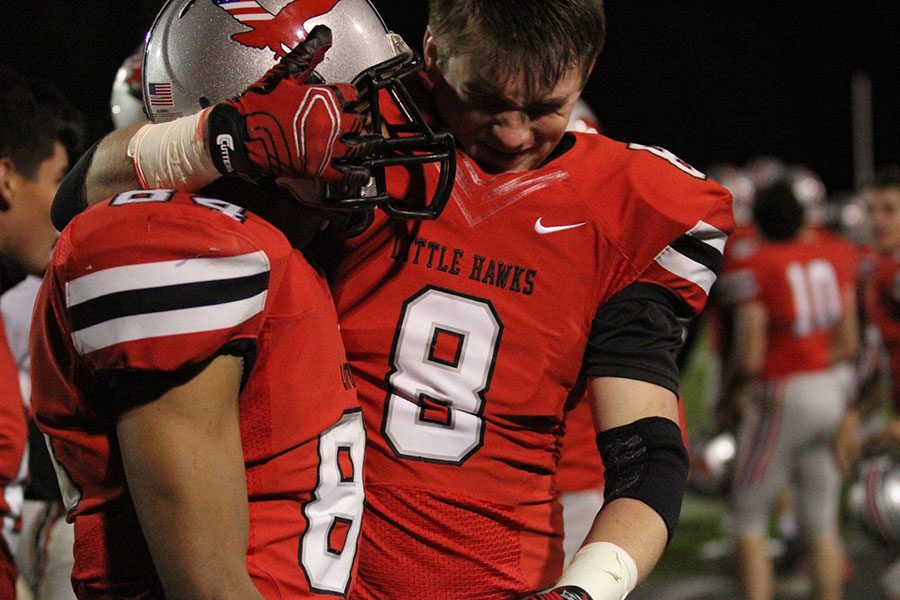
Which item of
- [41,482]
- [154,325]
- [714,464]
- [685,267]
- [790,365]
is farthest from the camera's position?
[714,464]

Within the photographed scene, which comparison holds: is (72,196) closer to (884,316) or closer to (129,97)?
(129,97)

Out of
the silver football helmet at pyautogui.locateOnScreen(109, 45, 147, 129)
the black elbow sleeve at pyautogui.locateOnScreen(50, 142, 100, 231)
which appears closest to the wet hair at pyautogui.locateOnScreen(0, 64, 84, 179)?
the silver football helmet at pyautogui.locateOnScreen(109, 45, 147, 129)

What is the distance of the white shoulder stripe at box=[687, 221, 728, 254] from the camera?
1.63 m

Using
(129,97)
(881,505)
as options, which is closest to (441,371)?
(129,97)

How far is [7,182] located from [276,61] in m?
1.51

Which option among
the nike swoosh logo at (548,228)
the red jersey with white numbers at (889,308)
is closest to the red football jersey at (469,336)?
the nike swoosh logo at (548,228)

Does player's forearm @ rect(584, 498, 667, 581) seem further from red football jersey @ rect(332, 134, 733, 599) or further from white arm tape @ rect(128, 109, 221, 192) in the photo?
white arm tape @ rect(128, 109, 221, 192)

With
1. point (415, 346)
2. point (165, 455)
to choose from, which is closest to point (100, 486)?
point (165, 455)

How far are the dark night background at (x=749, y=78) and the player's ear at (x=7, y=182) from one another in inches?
425

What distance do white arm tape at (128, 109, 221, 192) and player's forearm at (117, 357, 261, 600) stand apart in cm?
23

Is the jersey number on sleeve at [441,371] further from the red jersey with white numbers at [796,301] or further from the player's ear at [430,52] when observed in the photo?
the red jersey with white numbers at [796,301]

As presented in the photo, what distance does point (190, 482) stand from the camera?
1.14m

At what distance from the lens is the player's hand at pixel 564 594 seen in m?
1.30

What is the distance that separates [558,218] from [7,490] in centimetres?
148
